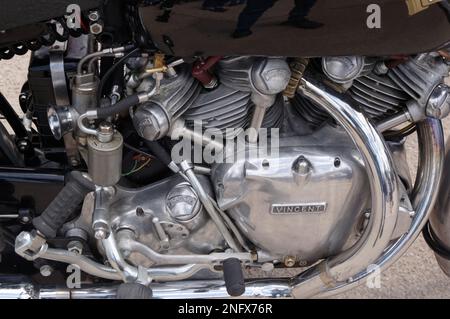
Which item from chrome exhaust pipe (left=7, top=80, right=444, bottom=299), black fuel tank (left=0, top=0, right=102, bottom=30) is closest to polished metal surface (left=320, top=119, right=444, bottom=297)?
chrome exhaust pipe (left=7, top=80, right=444, bottom=299)

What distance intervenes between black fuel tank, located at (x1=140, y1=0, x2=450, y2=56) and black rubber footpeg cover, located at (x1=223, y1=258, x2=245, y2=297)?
0.46 m

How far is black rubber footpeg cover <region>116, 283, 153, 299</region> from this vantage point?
1.39m

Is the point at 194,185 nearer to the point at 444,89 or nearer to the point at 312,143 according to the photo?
the point at 312,143

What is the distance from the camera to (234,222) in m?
1.43

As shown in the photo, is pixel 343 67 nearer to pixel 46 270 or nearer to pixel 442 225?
pixel 442 225

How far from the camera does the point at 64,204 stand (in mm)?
1383

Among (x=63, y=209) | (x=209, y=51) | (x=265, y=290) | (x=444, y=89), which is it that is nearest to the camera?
(x=209, y=51)

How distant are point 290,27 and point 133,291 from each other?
0.62 meters

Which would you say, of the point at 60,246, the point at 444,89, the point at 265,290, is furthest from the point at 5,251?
the point at 444,89

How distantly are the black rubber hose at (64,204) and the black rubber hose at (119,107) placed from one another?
0.61 feet

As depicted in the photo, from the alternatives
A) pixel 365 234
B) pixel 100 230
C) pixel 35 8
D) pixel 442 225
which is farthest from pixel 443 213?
pixel 35 8

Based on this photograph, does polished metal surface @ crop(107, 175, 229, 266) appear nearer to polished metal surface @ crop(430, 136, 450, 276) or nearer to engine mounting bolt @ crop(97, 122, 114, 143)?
engine mounting bolt @ crop(97, 122, 114, 143)

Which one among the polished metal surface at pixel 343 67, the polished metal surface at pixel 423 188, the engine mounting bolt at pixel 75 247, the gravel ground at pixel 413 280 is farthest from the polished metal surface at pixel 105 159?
the gravel ground at pixel 413 280

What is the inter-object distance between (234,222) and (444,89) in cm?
49
